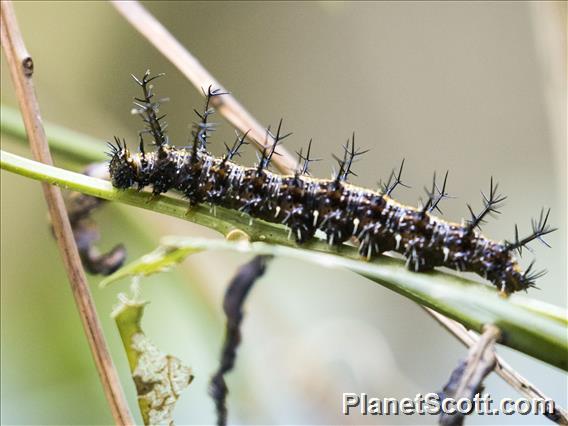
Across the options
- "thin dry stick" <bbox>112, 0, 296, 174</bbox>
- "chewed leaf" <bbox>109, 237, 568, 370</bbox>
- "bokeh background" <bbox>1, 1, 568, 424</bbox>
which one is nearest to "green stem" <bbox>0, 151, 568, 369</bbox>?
"chewed leaf" <bbox>109, 237, 568, 370</bbox>

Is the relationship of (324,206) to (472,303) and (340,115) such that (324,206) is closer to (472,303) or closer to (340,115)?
(472,303)

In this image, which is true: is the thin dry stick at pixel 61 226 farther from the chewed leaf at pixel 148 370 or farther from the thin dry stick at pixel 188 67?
the thin dry stick at pixel 188 67

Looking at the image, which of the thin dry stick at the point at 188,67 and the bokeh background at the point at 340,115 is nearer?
the thin dry stick at the point at 188,67

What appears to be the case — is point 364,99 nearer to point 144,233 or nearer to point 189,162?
point 144,233

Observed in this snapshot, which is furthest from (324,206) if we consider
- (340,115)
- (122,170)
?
(340,115)

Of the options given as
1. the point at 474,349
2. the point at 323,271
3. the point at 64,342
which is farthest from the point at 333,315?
the point at 474,349

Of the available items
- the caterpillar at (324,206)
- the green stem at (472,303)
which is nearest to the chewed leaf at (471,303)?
the green stem at (472,303)
